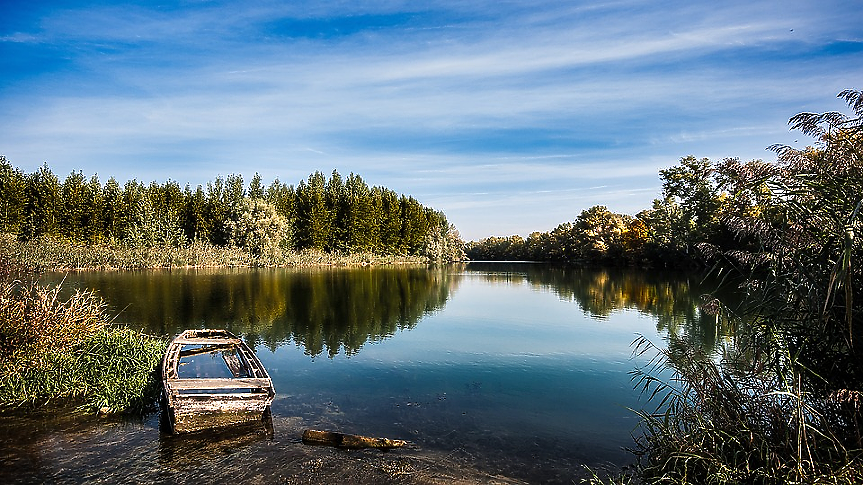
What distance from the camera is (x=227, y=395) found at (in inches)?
357

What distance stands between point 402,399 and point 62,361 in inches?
260

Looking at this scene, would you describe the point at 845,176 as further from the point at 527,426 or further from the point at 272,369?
the point at 272,369

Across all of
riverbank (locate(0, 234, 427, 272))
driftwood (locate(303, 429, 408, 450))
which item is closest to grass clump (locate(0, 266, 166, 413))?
driftwood (locate(303, 429, 408, 450))

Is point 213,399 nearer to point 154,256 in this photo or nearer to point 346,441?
point 346,441

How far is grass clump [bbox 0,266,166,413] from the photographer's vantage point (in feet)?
30.3

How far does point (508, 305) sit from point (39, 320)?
22.6 m

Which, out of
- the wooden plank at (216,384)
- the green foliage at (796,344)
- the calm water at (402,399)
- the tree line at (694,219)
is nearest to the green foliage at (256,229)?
the calm water at (402,399)

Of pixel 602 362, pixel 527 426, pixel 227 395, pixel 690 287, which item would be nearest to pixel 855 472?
pixel 527 426

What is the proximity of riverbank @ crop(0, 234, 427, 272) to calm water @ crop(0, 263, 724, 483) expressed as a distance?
22912 millimetres

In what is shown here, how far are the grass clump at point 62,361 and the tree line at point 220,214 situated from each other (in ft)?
160

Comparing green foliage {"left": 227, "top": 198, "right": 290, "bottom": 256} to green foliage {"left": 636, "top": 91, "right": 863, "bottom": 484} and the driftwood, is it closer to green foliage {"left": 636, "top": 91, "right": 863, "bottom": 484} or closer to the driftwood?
the driftwood

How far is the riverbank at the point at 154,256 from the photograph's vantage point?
4403cm

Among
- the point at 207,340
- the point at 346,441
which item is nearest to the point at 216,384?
the point at 346,441

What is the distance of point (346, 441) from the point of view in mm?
8484
